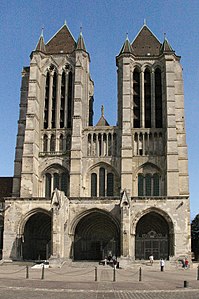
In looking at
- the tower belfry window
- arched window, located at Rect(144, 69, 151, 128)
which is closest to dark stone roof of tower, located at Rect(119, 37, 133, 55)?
arched window, located at Rect(144, 69, 151, 128)

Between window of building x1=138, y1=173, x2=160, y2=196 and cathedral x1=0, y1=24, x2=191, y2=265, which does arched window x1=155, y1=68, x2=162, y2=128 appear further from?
window of building x1=138, y1=173, x2=160, y2=196

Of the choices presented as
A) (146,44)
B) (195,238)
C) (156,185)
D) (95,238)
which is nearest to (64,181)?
(95,238)

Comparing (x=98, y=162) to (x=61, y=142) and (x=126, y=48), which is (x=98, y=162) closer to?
(x=61, y=142)

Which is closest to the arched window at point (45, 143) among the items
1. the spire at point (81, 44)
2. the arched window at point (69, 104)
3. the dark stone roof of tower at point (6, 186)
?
the arched window at point (69, 104)

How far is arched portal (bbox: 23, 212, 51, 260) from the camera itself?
131 feet

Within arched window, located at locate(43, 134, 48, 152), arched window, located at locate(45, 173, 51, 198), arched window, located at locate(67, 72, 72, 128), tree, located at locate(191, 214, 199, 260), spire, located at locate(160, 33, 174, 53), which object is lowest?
tree, located at locate(191, 214, 199, 260)

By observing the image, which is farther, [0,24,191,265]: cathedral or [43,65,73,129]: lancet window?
[43,65,73,129]: lancet window

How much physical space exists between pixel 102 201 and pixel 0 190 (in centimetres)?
1529

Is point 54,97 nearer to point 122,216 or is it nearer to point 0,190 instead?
point 0,190

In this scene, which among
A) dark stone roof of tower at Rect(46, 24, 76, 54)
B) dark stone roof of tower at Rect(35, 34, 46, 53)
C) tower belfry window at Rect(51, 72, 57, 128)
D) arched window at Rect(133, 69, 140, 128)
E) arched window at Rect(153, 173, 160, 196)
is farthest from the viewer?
dark stone roof of tower at Rect(46, 24, 76, 54)

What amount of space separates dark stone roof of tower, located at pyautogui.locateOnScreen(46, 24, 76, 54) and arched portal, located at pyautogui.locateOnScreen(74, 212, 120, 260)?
20.0 meters

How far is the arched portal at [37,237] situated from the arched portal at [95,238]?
3.18m

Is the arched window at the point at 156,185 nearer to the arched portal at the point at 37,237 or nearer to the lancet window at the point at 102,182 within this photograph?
the lancet window at the point at 102,182

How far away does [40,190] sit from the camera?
44469mm
